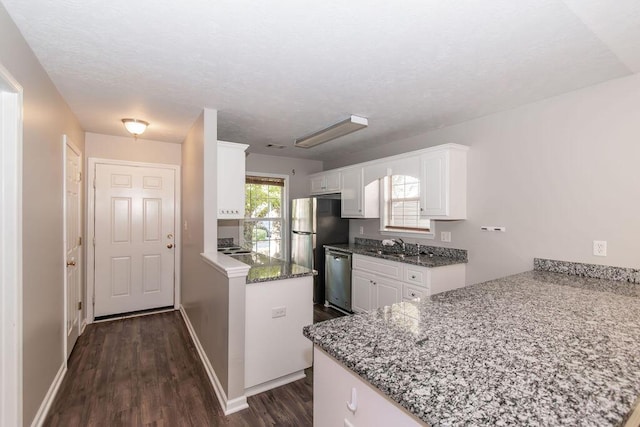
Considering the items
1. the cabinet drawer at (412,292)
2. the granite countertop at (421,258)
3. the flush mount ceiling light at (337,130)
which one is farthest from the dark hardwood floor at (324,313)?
the flush mount ceiling light at (337,130)

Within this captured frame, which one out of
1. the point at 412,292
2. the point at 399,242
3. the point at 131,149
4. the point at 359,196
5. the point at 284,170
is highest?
the point at 131,149

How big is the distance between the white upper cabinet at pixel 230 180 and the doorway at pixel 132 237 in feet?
5.16

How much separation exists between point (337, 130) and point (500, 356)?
8.95 feet

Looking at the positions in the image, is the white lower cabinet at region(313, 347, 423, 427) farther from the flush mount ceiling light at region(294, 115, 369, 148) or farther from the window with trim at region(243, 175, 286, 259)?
the window with trim at region(243, 175, 286, 259)

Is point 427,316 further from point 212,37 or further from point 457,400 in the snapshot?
point 212,37

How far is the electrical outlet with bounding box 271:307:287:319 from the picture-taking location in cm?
240

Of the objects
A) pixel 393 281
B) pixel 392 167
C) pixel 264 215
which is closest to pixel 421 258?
pixel 393 281

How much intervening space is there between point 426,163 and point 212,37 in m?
2.43

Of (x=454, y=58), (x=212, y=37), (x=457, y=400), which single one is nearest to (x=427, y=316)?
(x=457, y=400)

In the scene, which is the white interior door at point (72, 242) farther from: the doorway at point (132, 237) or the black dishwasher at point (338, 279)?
the black dishwasher at point (338, 279)

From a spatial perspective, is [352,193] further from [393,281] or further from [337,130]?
[393,281]

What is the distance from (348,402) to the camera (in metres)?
1.01

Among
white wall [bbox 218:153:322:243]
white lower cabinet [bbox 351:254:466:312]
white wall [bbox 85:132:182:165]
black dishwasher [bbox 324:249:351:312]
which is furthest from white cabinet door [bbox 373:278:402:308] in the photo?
white wall [bbox 85:132:182:165]

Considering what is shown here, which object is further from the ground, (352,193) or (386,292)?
(352,193)
